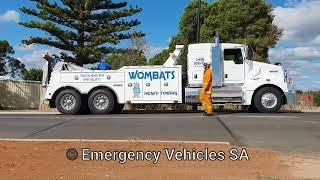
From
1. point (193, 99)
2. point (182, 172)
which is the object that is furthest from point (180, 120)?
point (182, 172)

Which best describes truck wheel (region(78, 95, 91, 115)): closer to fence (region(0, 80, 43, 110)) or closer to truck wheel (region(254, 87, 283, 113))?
truck wheel (region(254, 87, 283, 113))

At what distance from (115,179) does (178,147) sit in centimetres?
241

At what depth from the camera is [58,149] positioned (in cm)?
1047

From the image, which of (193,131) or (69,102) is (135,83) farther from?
(193,131)

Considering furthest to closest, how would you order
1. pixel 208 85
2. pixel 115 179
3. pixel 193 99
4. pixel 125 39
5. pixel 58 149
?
pixel 125 39, pixel 193 99, pixel 208 85, pixel 58 149, pixel 115 179

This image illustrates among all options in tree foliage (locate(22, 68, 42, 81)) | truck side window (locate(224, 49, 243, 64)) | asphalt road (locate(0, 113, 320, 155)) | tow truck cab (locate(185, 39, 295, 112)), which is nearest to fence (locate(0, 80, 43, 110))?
tow truck cab (locate(185, 39, 295, 112))

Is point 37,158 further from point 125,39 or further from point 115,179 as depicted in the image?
point 125,39

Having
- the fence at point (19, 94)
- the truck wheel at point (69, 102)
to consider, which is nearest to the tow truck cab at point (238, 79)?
the truck wheel at point (69, 102)

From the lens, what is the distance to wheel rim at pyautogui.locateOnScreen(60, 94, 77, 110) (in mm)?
21328

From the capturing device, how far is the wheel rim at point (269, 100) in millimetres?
20812

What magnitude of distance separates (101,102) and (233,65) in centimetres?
496

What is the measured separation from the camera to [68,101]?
21.4 m

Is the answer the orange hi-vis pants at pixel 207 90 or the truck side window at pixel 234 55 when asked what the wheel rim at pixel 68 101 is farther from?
the truck side window at pixel 234 55

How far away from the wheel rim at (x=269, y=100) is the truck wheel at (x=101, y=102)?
17.6 feet
